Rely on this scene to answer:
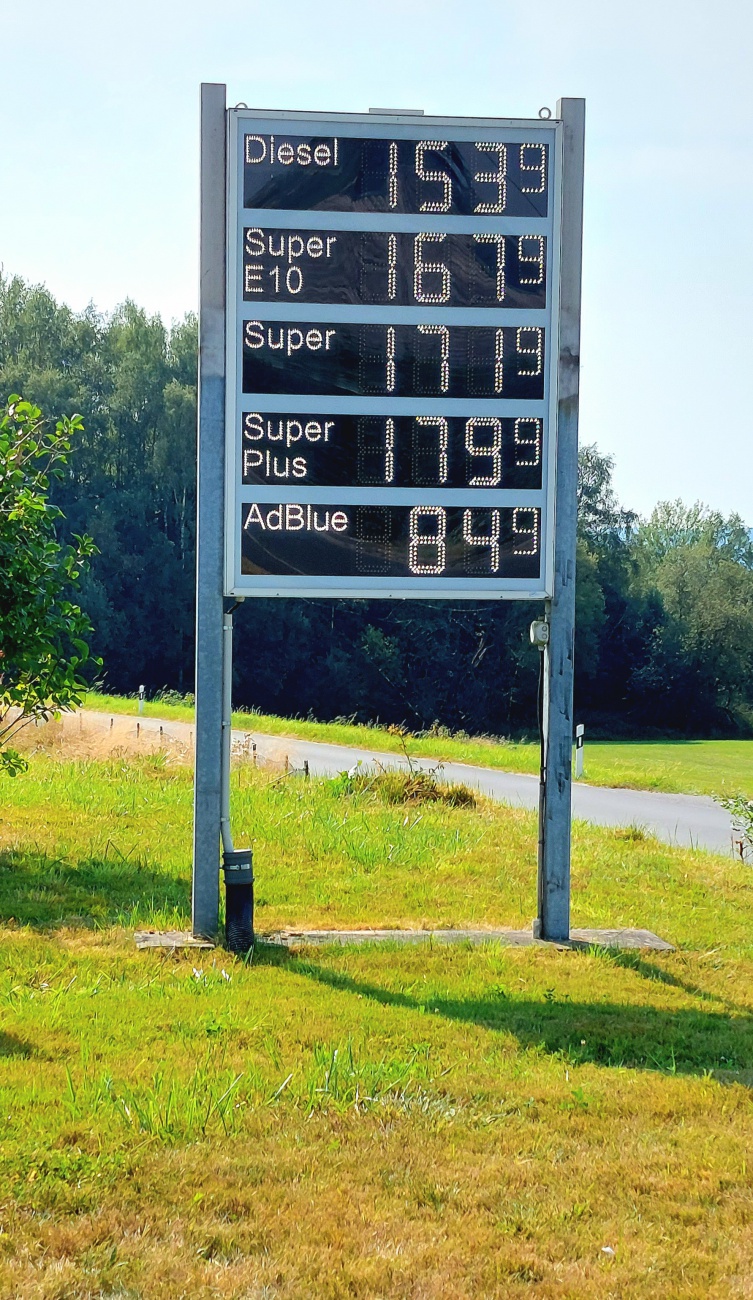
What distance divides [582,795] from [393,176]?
50.1ft

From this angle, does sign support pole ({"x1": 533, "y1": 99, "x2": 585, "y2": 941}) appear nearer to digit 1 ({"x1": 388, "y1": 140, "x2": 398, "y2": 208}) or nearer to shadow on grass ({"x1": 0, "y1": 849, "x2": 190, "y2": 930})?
digit 1 ({"x1": 388, "y1": 140, "x2": 398, "y2": 208})

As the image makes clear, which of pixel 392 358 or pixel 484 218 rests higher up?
pixel 484 218

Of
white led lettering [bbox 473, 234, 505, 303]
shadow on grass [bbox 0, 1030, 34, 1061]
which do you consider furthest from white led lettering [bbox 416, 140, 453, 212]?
shadow on grass [bbox 0, 1030, 34, 1061]

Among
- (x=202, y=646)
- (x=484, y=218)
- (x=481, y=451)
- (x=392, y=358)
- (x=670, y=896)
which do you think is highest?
(x=484, y=218)

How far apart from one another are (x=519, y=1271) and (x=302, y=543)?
5.01 m

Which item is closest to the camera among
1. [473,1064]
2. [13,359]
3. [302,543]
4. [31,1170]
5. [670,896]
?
[31,1170]

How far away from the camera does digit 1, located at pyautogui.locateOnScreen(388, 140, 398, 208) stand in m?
8.08

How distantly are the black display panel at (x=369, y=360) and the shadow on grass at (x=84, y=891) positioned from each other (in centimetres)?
371

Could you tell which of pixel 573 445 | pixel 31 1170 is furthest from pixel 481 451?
pixel 31 1170

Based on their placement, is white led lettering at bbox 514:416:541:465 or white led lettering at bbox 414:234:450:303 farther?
white led lettering at bbox 514:416:541:465

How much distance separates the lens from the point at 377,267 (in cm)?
809

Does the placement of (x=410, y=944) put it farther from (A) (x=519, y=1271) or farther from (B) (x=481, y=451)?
(A) (x=519, y=1271)

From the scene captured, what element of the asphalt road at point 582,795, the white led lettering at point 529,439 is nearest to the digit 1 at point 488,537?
the white led lettering at point 529,439

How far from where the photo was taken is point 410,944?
8047 mm
